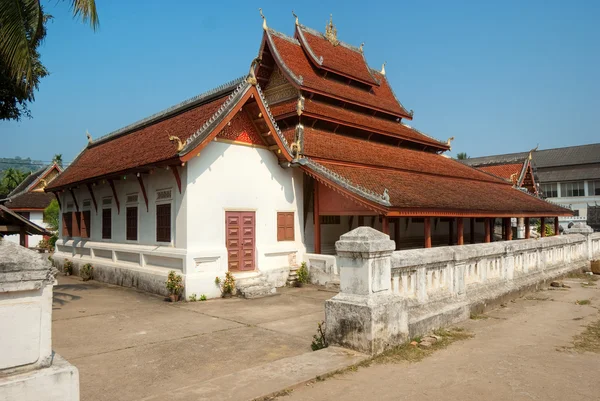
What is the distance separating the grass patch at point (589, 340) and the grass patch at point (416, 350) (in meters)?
1.43

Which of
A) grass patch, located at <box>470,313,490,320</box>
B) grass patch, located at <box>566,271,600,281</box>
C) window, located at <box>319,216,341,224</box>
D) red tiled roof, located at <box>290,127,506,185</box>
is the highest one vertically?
red tiled roof, located at <box>290,127,506,185</box>

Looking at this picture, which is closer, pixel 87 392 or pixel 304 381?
pixel 304 381

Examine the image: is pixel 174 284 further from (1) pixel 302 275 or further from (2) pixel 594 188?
(2) pixel 594 188

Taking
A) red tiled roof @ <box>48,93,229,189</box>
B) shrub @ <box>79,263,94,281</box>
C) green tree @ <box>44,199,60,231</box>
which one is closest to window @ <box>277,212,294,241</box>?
red tiled roof @ <box>48,93,229,189</box>

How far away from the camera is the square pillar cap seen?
573cm

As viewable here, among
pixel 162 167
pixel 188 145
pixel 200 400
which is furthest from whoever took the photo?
pixel 162 167

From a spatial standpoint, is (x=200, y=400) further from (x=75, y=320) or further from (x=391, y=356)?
(x=75, y=320)

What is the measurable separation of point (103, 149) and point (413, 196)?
41.4 feet

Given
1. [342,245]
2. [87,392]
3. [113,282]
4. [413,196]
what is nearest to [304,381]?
[342,245]

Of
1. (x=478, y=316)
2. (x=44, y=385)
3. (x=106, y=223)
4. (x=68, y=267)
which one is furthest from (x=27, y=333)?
(x=68, y=267)

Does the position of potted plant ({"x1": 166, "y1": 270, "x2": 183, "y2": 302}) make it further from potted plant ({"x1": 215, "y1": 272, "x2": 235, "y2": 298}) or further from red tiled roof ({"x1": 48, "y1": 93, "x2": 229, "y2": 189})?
red tiled roof ({"x1": 48, "y1": 93, "x2": 229, "y2": 189})

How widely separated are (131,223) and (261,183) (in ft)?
14.5

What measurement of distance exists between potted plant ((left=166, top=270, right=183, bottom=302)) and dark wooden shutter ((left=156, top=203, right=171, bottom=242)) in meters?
1.31

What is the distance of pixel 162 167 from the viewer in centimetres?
1194
